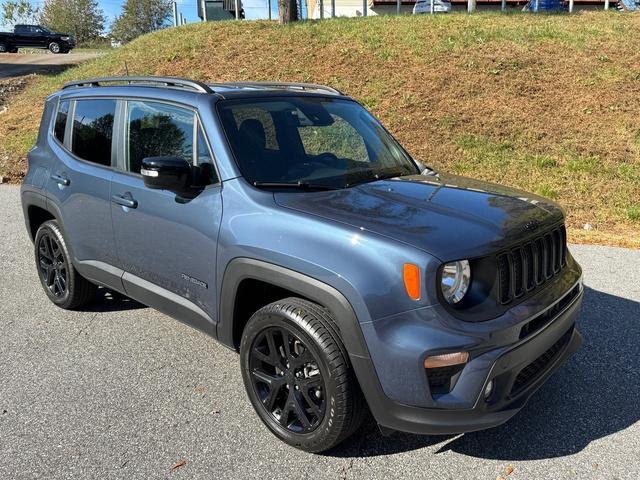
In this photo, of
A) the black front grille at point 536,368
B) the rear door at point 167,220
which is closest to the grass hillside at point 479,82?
the black front grille at point 536,368

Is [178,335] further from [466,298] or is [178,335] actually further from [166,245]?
[466,298]

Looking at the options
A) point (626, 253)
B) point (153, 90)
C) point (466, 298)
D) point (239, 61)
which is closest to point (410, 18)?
point (239, 61)

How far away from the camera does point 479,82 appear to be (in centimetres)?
1273

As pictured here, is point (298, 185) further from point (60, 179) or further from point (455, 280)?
point (60, 179)

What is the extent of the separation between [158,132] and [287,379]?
1.83m

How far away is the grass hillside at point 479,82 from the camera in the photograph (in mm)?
9539

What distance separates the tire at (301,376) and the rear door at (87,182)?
1492 mm

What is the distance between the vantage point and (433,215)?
9.21 feet

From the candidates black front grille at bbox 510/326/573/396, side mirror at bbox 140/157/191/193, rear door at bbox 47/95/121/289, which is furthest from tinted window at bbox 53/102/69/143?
black front grille at bbox 510/326/573/396

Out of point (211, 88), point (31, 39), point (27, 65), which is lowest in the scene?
point (211, 88)

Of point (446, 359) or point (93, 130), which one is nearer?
point (446, 359)

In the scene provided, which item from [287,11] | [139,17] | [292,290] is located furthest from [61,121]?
[139,17]

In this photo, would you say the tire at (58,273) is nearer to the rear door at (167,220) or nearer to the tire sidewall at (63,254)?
the tire sidewall at (63,254)

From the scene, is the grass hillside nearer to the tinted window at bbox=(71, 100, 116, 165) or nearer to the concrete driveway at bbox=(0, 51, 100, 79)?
the concrete driveway at bbox=(0, 51, 100, 79)
